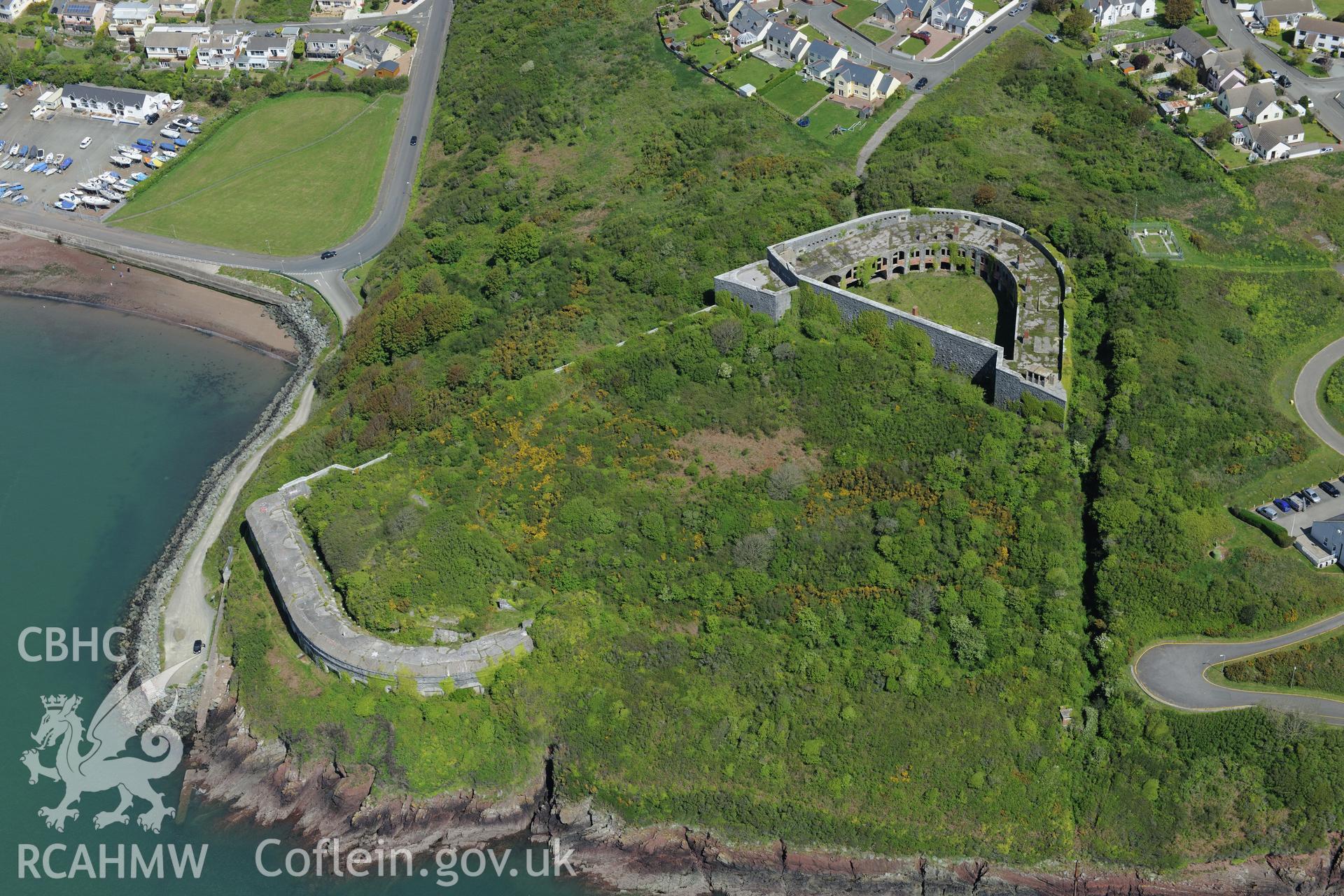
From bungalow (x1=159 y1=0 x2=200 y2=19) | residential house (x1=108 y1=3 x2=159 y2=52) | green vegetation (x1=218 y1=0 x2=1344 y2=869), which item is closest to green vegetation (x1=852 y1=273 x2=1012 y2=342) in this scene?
green vegetation (x1=218 y1=0 x2=1344 y2=869)

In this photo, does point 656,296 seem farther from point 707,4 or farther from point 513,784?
point 707,4

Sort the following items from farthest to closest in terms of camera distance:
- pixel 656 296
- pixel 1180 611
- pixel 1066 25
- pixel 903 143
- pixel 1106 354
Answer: pixel 1066 25, pixel 903 143, pixel 656 296, pixel 1106 354, pixel 1180 611

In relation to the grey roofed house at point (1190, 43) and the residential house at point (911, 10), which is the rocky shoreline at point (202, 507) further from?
the grey roofed house at point (1190, 43)

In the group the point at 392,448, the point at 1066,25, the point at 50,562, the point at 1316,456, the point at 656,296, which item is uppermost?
the point at 1066,25

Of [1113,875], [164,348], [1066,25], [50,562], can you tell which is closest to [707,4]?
[1066,25]

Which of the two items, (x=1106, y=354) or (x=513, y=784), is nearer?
(x=513, y=784)

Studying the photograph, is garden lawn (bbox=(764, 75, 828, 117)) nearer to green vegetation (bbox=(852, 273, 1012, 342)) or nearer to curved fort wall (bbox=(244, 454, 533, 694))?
green vegetation (bbox=(852, 273, 1012, 342))

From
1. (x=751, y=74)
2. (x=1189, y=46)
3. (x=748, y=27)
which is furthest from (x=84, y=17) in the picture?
(x=1189, y=46)
